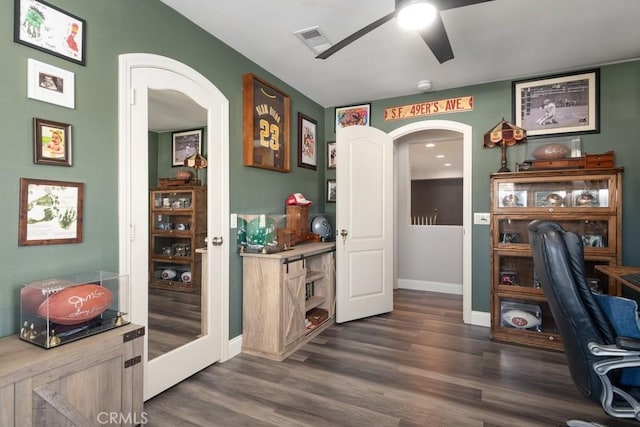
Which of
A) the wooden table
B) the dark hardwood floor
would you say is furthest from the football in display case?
the wooden table

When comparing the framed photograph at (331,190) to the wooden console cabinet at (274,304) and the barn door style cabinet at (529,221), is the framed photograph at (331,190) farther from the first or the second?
the barn door style cabinet at (529,221)

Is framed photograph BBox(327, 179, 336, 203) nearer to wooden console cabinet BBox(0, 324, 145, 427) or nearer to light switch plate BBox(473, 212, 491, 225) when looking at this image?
light switch plate BBox(473, 212, 491, 225)

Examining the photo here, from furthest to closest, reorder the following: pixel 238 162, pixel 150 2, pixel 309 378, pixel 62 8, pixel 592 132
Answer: pixel 592 132
pixel 238 162
pixel 309 378
pixel 150 2
pixel 62 8

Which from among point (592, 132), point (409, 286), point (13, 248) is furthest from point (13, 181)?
point (409, 286)

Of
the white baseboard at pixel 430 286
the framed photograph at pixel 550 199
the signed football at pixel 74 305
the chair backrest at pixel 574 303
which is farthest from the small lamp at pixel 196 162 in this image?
the white baseboard at pixel 430 286

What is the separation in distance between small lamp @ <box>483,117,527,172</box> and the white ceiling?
1.78 feet

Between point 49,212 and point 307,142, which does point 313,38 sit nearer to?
point 307,142

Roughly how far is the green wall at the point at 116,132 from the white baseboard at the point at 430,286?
4.42 ft

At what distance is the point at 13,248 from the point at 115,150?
720mm

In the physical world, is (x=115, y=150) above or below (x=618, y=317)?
above

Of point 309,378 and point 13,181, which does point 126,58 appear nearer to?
point 13,181

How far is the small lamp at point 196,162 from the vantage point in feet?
8.15

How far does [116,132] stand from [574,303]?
8.56 feet

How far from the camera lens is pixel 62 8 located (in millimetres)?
1691
